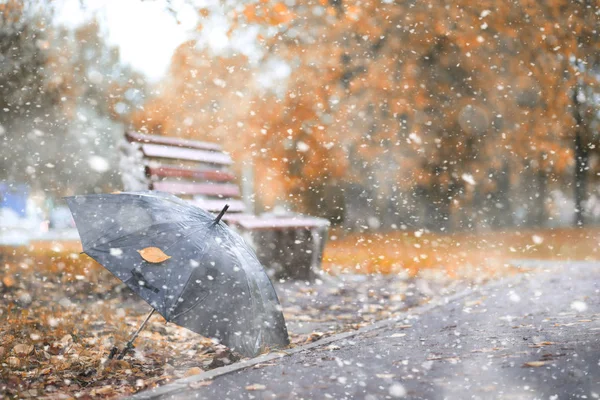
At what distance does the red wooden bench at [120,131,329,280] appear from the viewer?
8148 mm

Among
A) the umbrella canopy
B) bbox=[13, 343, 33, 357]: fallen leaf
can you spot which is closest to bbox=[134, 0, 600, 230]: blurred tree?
bbox=[13, 343, 33, 357]: fallen leaf

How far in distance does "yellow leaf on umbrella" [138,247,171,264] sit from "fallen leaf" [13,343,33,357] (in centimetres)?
141

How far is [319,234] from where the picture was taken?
966 centimetres

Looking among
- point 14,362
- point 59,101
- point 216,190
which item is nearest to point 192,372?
point 14,362

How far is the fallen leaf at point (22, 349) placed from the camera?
4.80 metres

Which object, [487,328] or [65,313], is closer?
[487,328]

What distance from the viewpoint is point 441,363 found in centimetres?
470

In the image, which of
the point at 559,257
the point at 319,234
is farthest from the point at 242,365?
the point at 559,257

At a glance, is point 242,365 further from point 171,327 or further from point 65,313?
point 65,313

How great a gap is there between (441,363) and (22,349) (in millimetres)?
2940

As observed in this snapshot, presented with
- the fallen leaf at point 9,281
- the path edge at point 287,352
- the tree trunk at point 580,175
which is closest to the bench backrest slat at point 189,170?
the fallen leaf at point 9,281

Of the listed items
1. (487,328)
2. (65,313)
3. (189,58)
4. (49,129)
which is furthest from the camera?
(49,129)

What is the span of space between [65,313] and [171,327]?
112cm

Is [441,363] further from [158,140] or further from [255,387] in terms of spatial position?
[158,140]
